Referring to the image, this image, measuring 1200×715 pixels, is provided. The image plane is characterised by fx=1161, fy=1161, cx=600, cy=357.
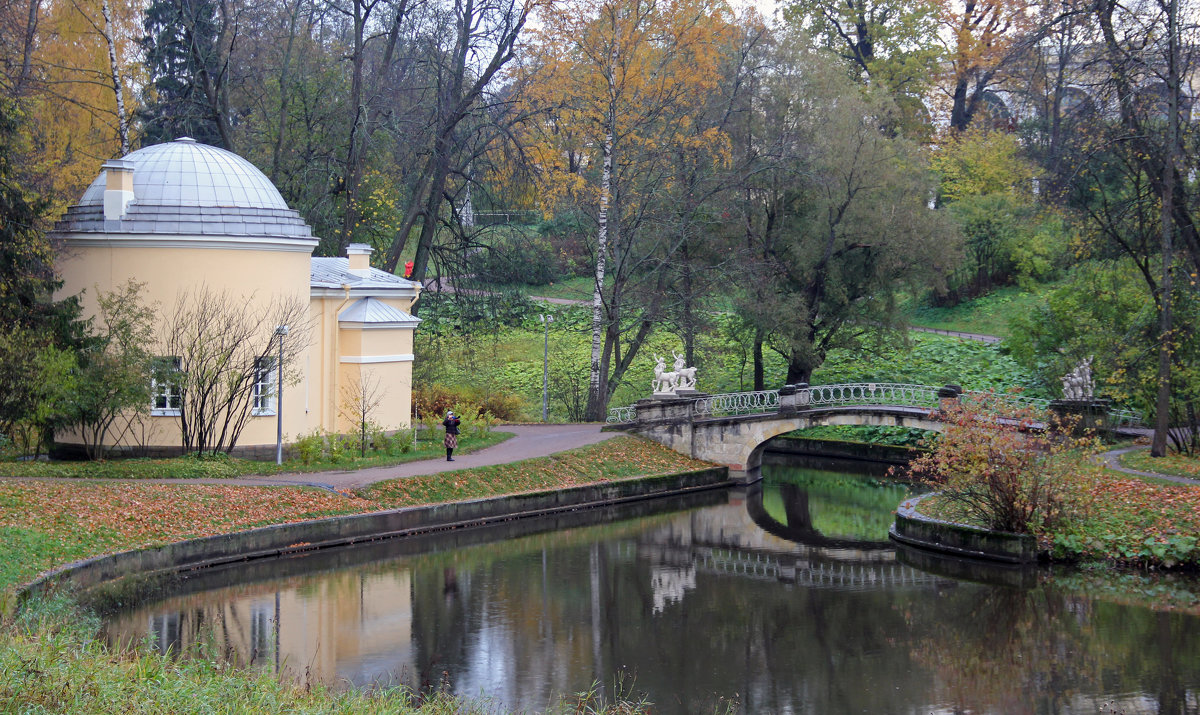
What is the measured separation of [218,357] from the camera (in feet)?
81.8

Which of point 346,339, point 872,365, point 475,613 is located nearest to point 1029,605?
point 475,613

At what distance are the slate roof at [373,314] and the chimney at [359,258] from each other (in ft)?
4.52

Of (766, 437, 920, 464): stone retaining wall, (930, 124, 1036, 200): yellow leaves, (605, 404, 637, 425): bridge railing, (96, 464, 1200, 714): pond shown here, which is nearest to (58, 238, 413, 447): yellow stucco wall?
(96, 464, 1200, 714): pond

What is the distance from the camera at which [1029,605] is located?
793 inches

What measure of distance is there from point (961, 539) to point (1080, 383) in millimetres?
10706

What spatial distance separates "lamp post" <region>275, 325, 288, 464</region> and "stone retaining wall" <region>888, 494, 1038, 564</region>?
14.0m

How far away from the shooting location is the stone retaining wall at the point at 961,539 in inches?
897

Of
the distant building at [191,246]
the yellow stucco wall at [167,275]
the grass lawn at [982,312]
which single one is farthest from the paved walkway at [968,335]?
the yellow stucco wall at [167,275]

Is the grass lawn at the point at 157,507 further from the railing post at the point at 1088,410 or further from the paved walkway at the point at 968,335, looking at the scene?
the paved walkway at the point at 968,335

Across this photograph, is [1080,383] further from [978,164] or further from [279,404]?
[978,164]

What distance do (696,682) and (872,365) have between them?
29.4m

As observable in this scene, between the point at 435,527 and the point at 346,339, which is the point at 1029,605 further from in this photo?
the point at 346,339

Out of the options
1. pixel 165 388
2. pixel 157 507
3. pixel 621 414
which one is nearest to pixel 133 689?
pixel 157 507

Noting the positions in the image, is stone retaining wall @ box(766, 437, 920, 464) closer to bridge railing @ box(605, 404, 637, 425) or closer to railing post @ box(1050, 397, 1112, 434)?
bridge railing @ box(605, 404, 637, 425)
